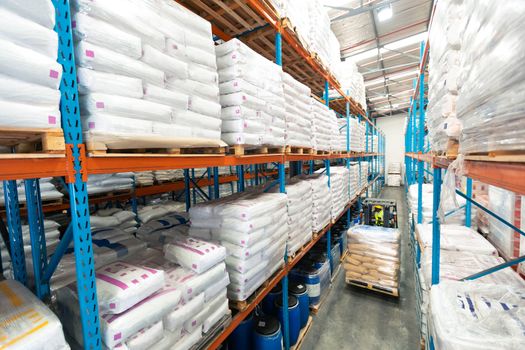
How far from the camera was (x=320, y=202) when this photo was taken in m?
5.23

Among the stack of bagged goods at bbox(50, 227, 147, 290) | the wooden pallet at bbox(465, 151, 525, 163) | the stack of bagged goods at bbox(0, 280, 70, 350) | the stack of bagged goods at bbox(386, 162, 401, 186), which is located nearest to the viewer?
the wooden pallet at bbox(465, 151, 525, 163)

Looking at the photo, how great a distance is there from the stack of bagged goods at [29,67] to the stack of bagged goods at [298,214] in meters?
3.08

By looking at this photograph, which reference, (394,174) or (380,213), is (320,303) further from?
(394,174)

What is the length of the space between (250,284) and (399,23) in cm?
978

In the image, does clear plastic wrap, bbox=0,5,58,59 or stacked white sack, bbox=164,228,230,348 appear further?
stacked white sack, bbox=164,228,230,348

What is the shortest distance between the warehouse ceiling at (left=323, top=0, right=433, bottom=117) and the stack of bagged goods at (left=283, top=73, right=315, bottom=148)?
399 cm

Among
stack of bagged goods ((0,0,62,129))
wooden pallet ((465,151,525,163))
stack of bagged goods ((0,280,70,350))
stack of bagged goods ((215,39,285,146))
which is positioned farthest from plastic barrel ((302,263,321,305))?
stack of bagged goods ((0,0,62,129))

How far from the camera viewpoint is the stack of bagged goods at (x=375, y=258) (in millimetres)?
5203

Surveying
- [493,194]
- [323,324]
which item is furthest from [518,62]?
[323,324]

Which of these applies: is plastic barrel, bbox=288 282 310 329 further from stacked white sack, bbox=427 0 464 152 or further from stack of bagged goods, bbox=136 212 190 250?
stacked white sack, bbox=427 0 464 152

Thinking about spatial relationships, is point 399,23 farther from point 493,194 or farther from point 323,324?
point 323,324

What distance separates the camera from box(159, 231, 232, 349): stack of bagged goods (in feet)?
6.46

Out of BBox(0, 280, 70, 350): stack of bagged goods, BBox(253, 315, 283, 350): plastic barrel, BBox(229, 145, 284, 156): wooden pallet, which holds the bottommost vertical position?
BBox(253, 315, 283, 350): plastic barrel

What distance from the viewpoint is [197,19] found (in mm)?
2148
